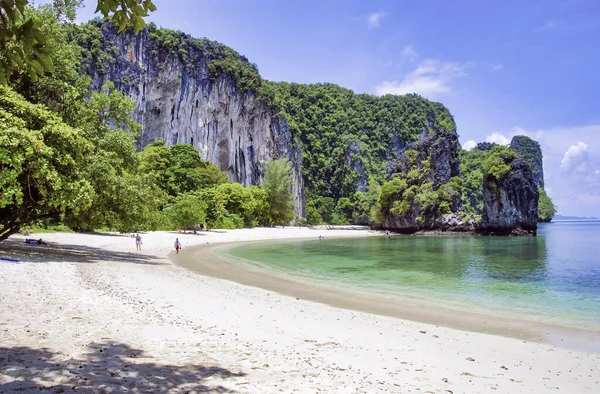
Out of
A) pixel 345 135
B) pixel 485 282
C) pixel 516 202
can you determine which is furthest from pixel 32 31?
pixel 345 135

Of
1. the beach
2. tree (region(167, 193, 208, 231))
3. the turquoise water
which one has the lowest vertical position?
the turquoise water

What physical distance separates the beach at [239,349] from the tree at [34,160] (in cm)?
280

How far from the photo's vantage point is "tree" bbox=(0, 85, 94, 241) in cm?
1104

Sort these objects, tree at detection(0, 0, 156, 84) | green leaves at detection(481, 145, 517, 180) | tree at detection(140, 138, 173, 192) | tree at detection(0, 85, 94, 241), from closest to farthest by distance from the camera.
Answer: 1. tree at detection(0, 0, 156, 84)
2. tree at detection(0, 85, 94, 241)
3. tree at detection(140, 138, 173, 192)
4. green leaves at detection(481, 145, 517, 180)

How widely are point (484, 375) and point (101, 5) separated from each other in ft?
21.9

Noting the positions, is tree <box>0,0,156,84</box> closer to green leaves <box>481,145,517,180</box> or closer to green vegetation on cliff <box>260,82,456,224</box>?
green leaves <box>481,145,517,180</box>

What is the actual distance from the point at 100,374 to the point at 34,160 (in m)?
9.93

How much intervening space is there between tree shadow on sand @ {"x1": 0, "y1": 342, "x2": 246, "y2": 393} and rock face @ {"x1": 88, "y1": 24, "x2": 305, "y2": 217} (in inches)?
2602

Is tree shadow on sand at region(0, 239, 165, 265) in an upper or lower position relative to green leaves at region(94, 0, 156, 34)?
lower

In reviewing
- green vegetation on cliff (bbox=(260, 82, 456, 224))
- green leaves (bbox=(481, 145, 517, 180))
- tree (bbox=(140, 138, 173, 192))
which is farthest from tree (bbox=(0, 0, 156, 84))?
green vegetation on cliff (bbox=(260, 82, 456, 224))

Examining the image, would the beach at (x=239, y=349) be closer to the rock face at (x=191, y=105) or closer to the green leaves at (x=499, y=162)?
the rock face at (x=191, y=105)

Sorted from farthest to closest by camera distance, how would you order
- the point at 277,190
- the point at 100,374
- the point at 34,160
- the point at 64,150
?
1. the point at 277,190
2. the point at 64,150
3. the point at 34,160
4. the point at 100,374

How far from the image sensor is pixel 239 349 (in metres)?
6.08

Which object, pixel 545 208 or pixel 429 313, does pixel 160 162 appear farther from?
pixel 545 208
